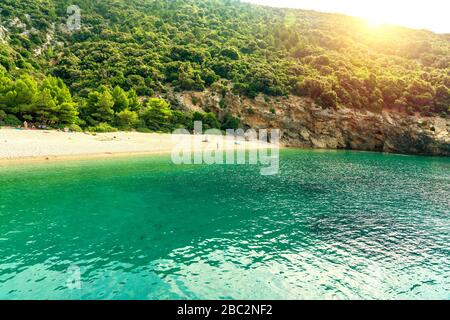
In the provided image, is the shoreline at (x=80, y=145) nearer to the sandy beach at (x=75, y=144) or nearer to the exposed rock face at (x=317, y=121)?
the sandy beach at (x=75, y=144)

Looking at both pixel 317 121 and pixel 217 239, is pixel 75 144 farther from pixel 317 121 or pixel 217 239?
pixel 317 121

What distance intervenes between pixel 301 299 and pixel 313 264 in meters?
2.94

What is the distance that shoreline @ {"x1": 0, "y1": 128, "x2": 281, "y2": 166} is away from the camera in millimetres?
37219

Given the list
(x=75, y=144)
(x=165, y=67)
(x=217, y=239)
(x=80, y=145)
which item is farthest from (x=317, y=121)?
(x=217, y=239)

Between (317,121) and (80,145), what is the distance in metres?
62.1

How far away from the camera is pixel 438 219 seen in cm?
2044

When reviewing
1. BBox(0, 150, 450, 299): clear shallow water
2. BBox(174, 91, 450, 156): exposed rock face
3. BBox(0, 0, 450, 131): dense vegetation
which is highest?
BBox(0, 0, 450, 131): dense vegetation

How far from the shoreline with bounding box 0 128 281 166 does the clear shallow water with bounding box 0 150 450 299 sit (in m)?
8.59

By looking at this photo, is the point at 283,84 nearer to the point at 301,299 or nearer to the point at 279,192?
the point at 279,192

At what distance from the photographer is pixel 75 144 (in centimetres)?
4347

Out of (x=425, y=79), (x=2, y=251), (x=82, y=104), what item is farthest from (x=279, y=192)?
(x=425, y=79)

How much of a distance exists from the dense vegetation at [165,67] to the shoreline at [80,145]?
6059mm

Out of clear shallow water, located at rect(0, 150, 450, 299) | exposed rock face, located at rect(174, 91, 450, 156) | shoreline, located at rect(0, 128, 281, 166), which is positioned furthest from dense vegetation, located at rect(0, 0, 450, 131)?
clear shallow water, located at rect(0, 150, 450, 299)

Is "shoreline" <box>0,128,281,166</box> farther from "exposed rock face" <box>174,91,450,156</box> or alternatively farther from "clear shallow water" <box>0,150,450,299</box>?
"exposed rock face" <box>174,91,450,156</box>
